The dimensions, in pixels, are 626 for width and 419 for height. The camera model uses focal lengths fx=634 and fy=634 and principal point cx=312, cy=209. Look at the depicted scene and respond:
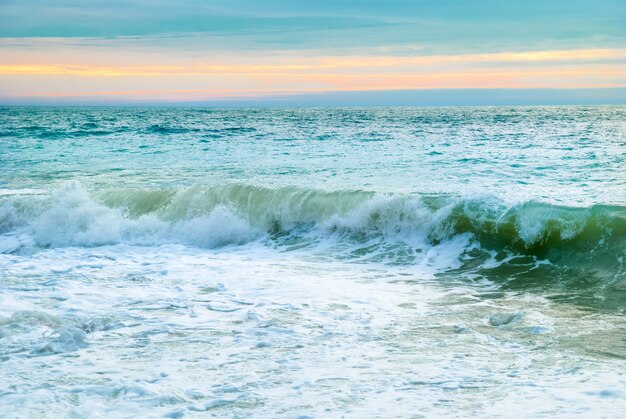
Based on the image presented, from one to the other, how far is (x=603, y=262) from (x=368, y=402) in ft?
21.2

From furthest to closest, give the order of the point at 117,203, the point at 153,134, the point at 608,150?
the point at 153,134 → the point at 608,150 → the point at 117,203

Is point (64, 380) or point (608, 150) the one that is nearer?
point (64, 380)

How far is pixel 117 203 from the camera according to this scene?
15.5 metres

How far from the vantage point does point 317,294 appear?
8203mm

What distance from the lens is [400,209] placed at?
489 inches

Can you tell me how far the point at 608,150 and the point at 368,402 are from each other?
889 inches

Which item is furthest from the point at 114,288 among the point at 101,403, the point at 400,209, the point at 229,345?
the point at 400,209

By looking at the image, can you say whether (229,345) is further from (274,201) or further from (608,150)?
(608,150)

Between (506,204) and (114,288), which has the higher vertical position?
(506,204)

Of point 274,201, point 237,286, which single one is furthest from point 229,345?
point 274,201

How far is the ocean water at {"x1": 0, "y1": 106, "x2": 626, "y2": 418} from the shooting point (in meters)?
4.99

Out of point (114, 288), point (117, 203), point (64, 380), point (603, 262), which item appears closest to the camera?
point (64, 380)

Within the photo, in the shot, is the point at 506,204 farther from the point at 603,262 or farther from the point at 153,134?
the point at 153,134

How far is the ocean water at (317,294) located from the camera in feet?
16.4
